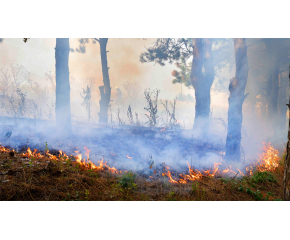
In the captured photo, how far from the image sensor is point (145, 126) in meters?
8.37

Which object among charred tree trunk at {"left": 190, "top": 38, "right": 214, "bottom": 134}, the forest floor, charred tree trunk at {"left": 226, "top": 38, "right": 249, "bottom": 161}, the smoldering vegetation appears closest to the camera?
the forest floor

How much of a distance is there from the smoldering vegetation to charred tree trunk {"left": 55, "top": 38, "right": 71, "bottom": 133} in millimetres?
479

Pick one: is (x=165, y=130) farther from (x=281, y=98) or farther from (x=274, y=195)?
(x=281, y=98)

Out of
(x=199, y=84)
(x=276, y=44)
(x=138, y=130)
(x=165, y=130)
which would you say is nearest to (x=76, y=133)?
(x=138, y=130)

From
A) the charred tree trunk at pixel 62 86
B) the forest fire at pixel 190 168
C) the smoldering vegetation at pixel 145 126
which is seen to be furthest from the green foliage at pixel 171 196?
the charred tree trunk at pixel 62 86

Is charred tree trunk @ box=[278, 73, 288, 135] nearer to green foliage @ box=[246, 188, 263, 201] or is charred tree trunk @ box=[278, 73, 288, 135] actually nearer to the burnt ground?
the burnt ground

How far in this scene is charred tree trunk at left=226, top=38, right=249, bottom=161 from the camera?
493cm

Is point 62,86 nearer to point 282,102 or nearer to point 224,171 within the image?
point 224,171

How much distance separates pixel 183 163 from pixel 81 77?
492 inches

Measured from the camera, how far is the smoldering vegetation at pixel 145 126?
517 centimetres

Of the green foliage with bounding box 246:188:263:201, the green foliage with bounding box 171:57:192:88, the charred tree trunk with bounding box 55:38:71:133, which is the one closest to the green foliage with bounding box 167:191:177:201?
the green foliage with bounding box 246:188:263:201

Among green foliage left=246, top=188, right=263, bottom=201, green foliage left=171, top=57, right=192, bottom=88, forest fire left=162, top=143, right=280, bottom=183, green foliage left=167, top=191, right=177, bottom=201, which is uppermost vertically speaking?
green foliage left=171, top=57, right=192, bottom=88

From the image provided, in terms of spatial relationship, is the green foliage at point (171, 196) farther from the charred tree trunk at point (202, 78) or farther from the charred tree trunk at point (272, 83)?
the charred tree trunk at point (272, 83)

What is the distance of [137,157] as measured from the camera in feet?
16.3
